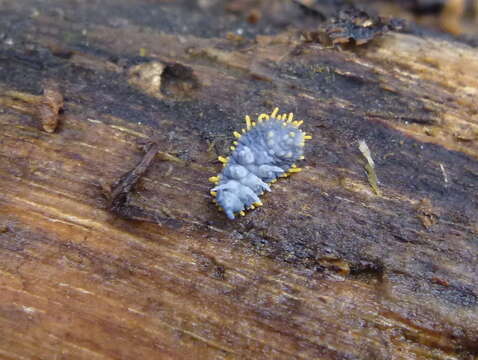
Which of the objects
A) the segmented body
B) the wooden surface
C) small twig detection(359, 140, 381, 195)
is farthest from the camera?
small twig detection(359, 140, 381, 195)

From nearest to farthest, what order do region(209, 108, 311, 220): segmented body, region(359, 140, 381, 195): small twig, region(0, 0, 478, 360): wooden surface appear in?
region(0, 0, 478, 360): wooden surface → region(209, 108, 311, 220): segmented body → region(359, 140, 381, 195): small twig

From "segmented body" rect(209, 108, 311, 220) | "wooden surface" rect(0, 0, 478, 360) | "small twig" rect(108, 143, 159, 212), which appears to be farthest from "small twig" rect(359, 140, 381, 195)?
"small twig" rect(108, 143, 159, 212)

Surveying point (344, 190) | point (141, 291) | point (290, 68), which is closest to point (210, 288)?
point (141, 291)

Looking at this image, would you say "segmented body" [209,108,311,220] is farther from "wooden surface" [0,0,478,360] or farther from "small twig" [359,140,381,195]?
"small twig" [359,140,381,195]

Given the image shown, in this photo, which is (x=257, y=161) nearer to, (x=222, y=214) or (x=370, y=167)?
(x=222, y=214)

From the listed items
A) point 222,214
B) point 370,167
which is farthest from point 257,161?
point 370,167
